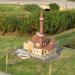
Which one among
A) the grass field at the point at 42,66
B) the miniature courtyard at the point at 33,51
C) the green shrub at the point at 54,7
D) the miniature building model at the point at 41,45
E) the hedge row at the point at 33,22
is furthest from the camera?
the green shrub at the point at 54,7

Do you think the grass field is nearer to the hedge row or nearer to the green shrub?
the hedge row

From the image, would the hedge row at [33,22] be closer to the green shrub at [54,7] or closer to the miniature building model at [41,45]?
the green shrub at [54,7]

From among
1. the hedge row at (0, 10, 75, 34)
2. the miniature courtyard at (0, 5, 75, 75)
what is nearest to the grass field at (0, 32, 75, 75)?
the miniature courtyard at (0, 5, 75, 75)

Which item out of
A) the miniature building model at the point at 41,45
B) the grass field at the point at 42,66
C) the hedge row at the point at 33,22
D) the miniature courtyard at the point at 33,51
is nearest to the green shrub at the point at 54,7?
the hedge row at the point at 33,22

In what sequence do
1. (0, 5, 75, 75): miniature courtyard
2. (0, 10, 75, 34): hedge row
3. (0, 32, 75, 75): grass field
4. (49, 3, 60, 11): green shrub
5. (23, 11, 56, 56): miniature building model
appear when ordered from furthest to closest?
1. (49, 3, 60, 11): green shrub
2. (0, 10, 75, 34): hedge row
3. (23, 11, 56, 56): miniature building model
4. (0, 5, 75, 75): miniature courtyard
5. (0, 32, 75, 75): grass field

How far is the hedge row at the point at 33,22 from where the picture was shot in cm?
3450

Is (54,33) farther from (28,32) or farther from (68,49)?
(68,49)

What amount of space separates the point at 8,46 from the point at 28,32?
577 centimetres

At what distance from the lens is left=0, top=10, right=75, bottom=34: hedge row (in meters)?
34.5

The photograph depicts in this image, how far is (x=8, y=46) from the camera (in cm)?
2947

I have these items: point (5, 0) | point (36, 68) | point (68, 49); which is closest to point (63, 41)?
point (68, 49)

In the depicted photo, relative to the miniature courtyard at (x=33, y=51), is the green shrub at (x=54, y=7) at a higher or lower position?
higher

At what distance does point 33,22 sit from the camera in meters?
34.8

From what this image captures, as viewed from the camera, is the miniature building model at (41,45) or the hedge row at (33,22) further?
the hedge row at (33,22)
